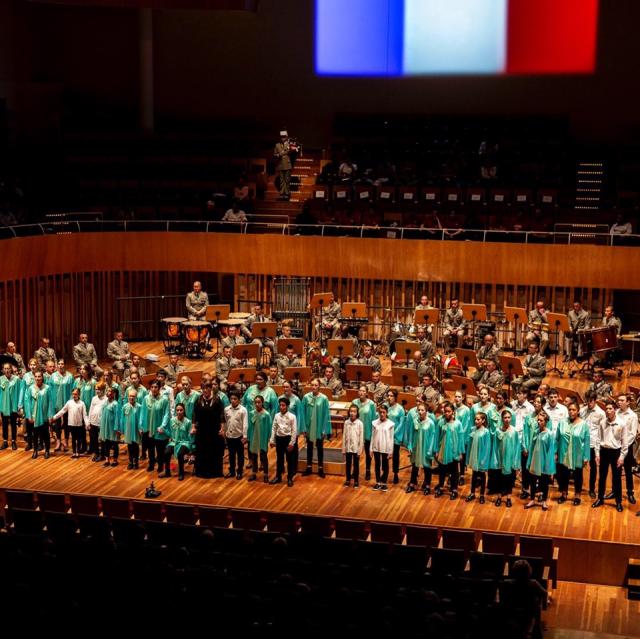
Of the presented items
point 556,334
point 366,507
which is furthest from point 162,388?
point 556,334

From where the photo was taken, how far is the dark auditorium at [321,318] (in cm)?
1015

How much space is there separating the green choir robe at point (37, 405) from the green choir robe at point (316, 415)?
3398 mm

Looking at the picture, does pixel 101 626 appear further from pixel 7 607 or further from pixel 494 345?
pixel 494 345

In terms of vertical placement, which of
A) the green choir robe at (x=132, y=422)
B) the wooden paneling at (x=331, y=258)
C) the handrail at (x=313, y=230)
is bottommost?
the green choir robe at (x=132, y=422)

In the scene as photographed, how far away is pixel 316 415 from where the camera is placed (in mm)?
13875

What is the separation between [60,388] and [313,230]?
22.2 feet

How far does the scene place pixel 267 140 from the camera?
2352 cm

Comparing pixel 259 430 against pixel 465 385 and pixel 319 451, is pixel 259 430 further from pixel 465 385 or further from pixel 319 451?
pixel 465 385

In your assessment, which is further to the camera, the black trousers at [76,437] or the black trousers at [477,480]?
A: the black trousers at [76,437]

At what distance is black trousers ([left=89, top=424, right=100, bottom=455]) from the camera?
14.7m

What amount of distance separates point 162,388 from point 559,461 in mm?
4949

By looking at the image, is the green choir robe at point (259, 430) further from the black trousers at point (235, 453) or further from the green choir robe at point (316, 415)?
the green choir robe at point (316, 415)

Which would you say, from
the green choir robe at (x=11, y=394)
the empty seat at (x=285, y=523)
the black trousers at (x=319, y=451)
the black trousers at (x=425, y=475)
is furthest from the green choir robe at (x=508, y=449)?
the green choir robe at (x=11, y=394)

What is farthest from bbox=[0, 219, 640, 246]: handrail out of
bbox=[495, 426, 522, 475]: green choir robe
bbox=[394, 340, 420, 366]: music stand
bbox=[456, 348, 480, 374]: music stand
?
bbox=[495, 426, 522, 475]: green choir robe
